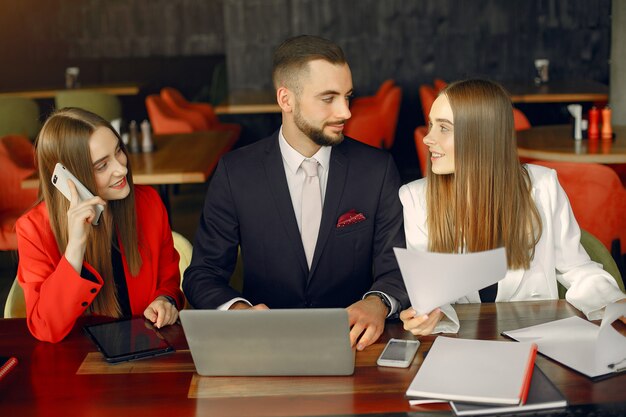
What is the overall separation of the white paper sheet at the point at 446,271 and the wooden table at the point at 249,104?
5224 millimetres

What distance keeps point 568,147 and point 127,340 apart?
3388mm

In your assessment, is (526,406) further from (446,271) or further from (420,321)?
(420,321)

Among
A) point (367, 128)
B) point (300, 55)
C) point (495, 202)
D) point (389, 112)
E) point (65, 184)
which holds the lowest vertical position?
point (367, 128)

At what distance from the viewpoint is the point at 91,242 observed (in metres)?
2.66

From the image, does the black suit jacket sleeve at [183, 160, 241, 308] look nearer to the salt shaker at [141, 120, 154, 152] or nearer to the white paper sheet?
the white paper sheet

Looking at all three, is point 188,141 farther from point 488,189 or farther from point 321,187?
point 488,189

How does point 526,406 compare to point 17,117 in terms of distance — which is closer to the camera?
point 526,406

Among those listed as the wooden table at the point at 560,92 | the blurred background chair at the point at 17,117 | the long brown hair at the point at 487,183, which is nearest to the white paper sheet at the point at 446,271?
the long brown hair at the point at 487,183

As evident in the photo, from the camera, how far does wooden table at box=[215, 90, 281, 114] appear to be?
752 centimetres

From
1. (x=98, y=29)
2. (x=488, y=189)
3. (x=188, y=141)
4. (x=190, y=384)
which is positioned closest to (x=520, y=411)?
(x=190, y=384)

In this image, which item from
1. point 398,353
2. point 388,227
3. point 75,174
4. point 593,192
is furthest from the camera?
point 593,192

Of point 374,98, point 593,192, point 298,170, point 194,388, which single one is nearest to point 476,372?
point 194,388

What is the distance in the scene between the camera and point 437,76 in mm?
9039

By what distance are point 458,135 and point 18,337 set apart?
4.78ft
